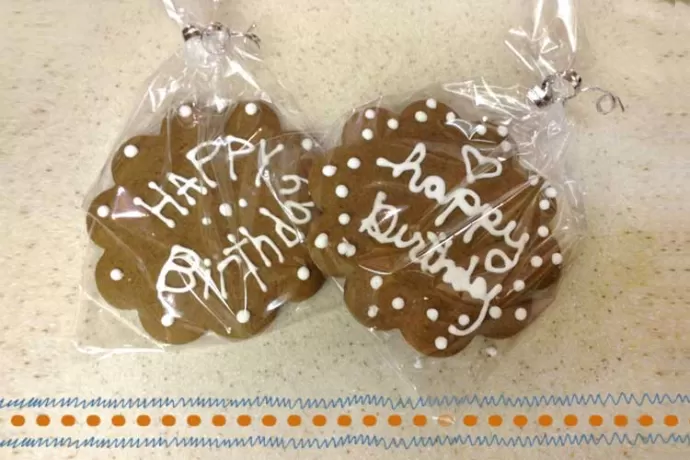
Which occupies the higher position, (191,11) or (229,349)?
(191,11)

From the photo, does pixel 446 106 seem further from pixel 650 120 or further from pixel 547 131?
pixel 650 120

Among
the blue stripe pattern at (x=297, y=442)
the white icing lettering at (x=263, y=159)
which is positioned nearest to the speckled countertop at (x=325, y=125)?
the blue stripe pattern at (x=297, y=442)

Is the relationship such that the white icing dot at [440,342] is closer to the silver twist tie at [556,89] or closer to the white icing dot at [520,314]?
the white icing dot at [520,314]

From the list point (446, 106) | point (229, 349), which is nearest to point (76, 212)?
point (229, 349)

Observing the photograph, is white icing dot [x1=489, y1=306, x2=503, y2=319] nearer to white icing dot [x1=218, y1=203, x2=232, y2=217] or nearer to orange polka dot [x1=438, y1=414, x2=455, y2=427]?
orange polka dot [x1=438, y1=414, x2=455, y2=427]

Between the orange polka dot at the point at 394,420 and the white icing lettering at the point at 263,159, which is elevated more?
the white icing lettering at the point at 263,159

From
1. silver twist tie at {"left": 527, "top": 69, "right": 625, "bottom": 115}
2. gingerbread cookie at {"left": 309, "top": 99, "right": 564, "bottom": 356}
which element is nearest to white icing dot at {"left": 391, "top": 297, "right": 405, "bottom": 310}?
gingerbread cookie at {"left": 309, "top": 99, "right": 564, "bottom": 356}

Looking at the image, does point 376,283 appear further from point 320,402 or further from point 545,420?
point 545,420
